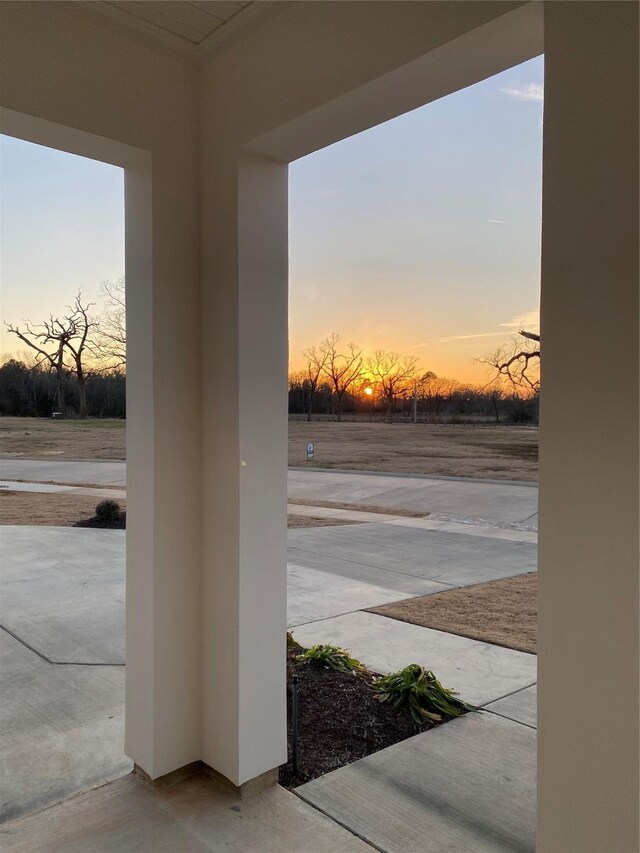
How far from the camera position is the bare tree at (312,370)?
1605 centimetres

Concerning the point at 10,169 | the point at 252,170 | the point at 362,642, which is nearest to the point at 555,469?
the point at 252,170

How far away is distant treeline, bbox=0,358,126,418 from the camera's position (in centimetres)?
709

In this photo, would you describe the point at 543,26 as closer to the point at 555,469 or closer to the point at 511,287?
the point at 555,469

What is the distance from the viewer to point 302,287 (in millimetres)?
15617

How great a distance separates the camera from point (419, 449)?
18969mm

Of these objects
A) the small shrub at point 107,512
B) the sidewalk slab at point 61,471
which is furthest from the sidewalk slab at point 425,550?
the sidewalk slab at point 61,471

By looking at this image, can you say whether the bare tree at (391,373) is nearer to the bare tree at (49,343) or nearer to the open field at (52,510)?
the open field at (52,510)

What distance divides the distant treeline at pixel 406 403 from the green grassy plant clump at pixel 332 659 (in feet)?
33.3

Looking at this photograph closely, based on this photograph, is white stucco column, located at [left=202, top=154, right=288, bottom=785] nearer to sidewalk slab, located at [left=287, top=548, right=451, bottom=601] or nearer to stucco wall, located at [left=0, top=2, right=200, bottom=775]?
stucco wall, located at [left=0, top=2, right=200, bottom=775]

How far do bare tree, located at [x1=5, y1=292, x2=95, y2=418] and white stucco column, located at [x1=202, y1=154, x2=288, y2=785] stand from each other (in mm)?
6121

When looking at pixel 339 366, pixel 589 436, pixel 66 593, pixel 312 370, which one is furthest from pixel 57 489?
pixel 589 436

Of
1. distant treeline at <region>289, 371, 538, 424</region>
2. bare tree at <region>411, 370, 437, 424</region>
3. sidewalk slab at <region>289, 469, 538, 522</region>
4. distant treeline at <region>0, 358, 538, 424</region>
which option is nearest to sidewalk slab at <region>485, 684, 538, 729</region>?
distant treeline at <region>0, 358, 538, 424</region>

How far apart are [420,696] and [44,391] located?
257 inches

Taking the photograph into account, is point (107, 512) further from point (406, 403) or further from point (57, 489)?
point (406, 403)
